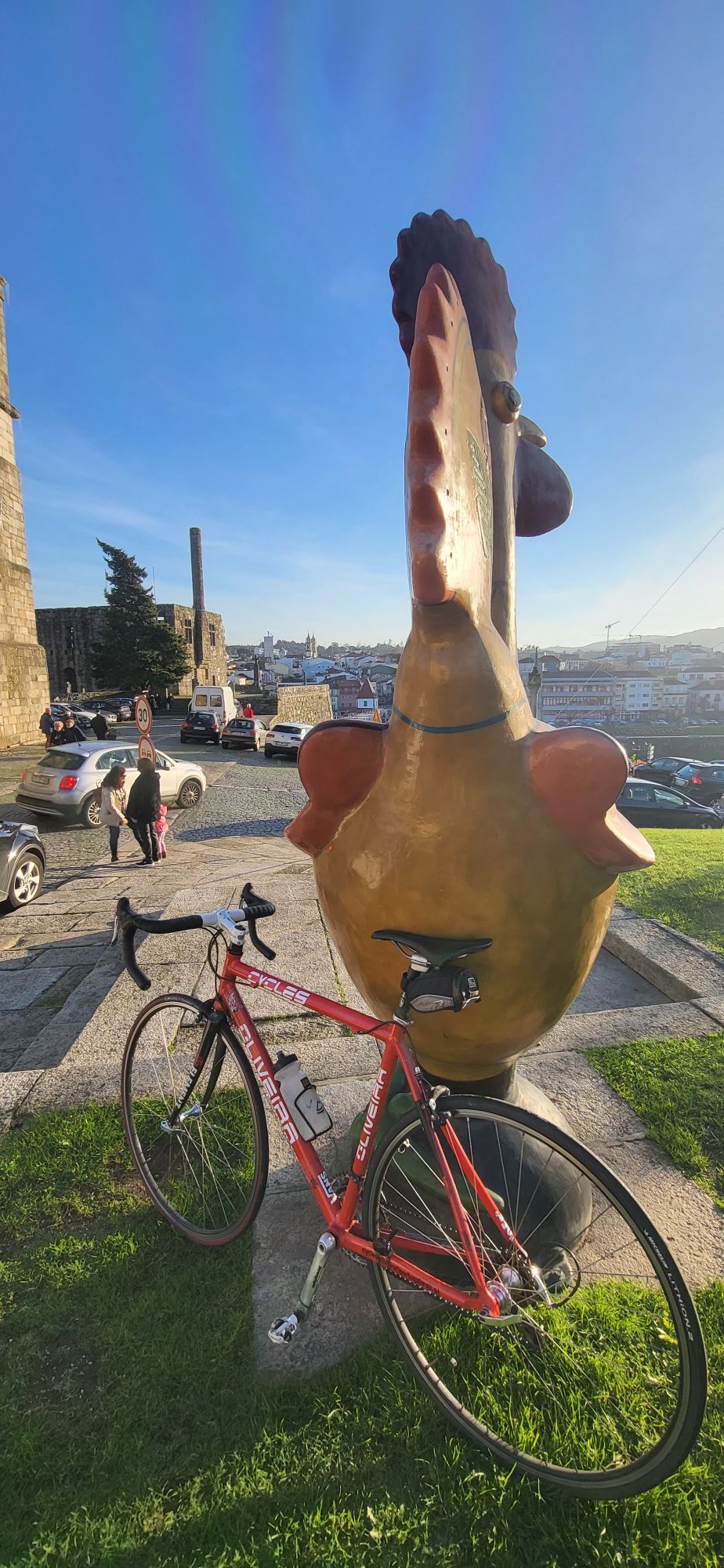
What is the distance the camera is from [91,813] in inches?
456

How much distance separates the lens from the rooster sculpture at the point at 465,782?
166 cm

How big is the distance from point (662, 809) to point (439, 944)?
14608mm

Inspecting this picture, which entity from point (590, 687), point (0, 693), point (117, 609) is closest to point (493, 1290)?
point (0, 693)

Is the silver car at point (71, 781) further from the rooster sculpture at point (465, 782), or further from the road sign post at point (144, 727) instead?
the rooster sculpture at point (465, 782)

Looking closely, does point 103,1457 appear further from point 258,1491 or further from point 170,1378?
point 258,1491

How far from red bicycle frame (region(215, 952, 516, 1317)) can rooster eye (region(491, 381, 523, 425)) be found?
1787 mm

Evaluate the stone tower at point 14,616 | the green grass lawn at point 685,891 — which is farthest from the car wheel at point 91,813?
the stone tower at point 14,616

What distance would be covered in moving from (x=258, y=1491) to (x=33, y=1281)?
0.97m

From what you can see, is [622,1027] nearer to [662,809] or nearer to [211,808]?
[211,808]

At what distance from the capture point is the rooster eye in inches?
83.6

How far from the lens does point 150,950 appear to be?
17.2 feet

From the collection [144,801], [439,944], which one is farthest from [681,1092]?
[144,801]

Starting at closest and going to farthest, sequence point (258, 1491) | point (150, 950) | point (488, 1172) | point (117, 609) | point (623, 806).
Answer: point (258, 1491) < point (488, 1172) < point (150, 950) < point (623, 806) < point (117, 609)

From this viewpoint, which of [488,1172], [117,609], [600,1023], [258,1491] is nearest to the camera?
[258,1491]
